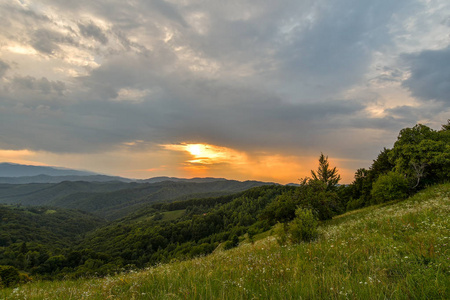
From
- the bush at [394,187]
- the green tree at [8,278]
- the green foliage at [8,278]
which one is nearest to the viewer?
the green foliage at [8,278]

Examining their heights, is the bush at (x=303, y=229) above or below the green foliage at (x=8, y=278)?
above

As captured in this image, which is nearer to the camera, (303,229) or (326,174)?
(303,229)

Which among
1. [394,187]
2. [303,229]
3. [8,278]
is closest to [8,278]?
[8,278]

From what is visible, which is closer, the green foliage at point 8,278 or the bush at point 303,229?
the green foliage at point 8,278

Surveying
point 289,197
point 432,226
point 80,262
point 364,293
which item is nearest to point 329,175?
point 289,197

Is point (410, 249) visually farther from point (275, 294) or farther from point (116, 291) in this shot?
point (116, 291)

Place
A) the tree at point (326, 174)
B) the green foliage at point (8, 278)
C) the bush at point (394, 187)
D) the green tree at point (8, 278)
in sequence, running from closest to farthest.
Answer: the green foliage at point (8, 278), the green tree at point (8, 278), the bush at point (394, 187), the tree at point (326, 174)

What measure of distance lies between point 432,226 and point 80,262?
14911 centimetres

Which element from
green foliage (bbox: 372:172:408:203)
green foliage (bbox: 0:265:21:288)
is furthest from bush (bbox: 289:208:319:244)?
green foliage (bbox: 372:172:408:203)

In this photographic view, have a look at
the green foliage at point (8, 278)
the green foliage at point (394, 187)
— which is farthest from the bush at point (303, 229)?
the green foliage at point (394, 187)

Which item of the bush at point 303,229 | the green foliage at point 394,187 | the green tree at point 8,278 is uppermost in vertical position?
the green foliage at point 394,187

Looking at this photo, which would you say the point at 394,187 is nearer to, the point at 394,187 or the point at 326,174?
the point at 394,187

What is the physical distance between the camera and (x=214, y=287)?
4059mm

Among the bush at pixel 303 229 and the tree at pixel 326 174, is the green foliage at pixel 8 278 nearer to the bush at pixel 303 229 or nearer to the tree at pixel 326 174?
the bush at pixel 303 229
